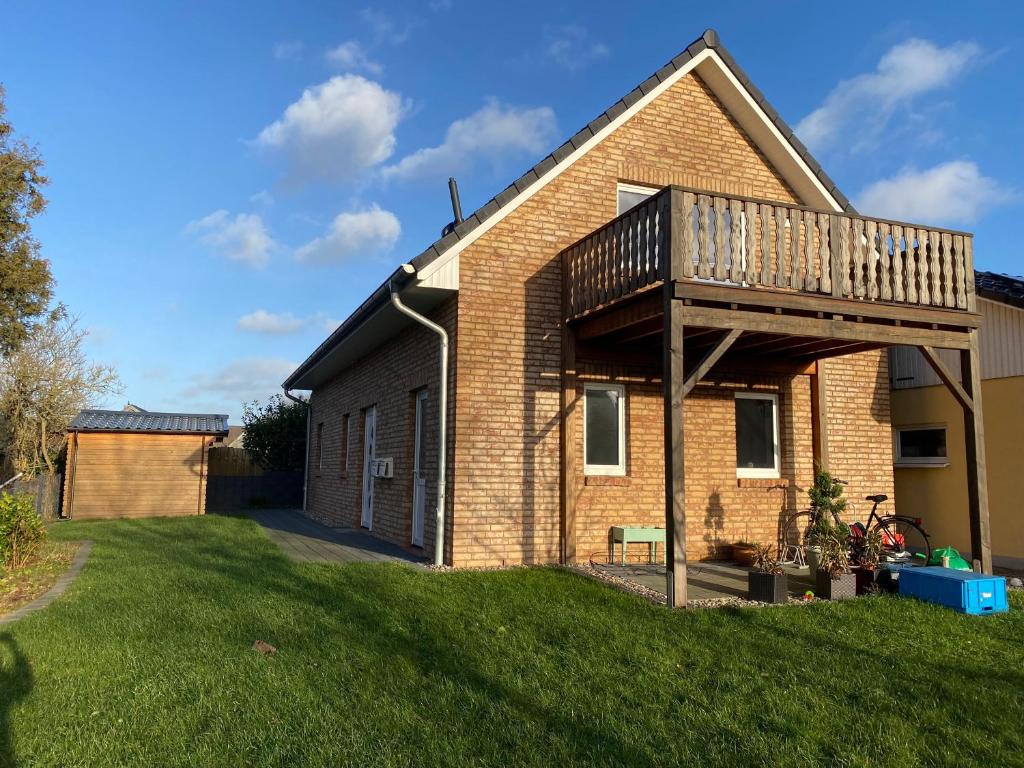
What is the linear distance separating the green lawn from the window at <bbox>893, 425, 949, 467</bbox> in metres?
4.43

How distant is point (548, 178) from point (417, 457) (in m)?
4.42

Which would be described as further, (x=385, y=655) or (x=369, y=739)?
(x=385, y=655)

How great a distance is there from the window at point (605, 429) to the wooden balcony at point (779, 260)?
3.99 feet

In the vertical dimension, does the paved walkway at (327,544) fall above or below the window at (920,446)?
below

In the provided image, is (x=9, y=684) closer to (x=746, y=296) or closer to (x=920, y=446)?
(x=746, y=296)

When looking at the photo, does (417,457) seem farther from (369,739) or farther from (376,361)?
(369,739)

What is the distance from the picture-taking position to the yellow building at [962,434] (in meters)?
9.72

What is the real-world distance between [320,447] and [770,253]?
1364cm

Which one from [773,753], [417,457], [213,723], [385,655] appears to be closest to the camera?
[773,753]

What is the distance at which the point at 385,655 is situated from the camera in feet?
16.5

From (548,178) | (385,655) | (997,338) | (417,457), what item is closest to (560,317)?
(548,178)

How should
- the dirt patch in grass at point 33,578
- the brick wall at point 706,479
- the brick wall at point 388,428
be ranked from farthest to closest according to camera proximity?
the brick wall at point 388,428 → the brick wall at point 706,479 → the dirt patch in grass at point 33,578

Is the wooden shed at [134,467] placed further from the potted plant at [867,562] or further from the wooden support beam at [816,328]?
the potted plant at [867,562]

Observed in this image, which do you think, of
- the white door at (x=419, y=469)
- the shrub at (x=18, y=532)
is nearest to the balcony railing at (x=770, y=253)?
the white door at (x=419, y=469)
